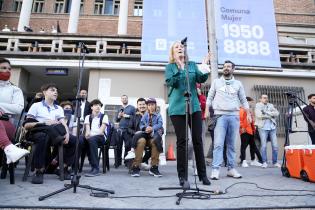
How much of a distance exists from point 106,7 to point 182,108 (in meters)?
24.1

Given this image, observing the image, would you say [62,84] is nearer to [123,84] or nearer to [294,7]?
[123,84]

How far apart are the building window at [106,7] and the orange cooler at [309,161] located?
77.2 ft

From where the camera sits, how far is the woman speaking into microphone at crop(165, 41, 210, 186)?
12.5 feet

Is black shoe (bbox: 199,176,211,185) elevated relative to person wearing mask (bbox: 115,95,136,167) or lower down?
lower down

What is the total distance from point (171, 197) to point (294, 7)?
2226cm

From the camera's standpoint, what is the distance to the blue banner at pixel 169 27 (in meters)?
8.97

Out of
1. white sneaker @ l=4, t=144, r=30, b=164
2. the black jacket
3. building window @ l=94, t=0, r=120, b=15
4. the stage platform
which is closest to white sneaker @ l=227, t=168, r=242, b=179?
the stage platform

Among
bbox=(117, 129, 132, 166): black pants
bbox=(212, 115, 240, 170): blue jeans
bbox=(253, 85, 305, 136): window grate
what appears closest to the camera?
bbox=(212, 115, 240, 170): blue jeans

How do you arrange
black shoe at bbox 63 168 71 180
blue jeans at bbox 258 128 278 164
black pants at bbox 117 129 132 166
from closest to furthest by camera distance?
black shoe at bbox 63 168 71 180, black pants at bbox 117 129 132 166, blue jeans at bbox 258 128 278 164

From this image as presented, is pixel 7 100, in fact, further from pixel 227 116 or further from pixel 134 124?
pixel 227 116

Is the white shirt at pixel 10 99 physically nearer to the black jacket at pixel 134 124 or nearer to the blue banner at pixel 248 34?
the black jacket at pixel 134 124

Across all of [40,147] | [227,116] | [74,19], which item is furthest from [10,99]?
[74,19]

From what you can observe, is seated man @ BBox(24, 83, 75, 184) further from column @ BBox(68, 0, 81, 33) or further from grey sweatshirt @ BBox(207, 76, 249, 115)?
column @ BBox(68, 0, 81, 33)

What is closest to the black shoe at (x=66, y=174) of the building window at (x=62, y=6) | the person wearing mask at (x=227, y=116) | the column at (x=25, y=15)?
the person wearing mask at (x=227, y=116)
